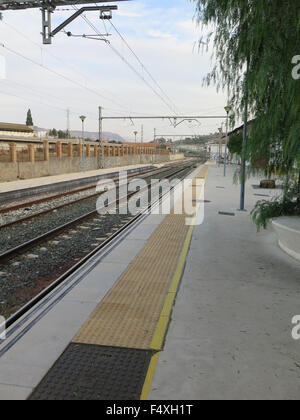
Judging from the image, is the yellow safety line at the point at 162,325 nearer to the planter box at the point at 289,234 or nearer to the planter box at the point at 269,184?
the planter box at the point at 289,234

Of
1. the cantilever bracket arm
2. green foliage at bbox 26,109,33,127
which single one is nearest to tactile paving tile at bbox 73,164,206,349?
the cantilever bracket arm

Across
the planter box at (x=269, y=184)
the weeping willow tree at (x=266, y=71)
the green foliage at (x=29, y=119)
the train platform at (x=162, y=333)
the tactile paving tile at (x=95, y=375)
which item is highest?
the green foliage at (x=29, y=119)

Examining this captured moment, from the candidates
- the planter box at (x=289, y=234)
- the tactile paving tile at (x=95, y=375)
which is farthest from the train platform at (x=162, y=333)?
the planter box at (x=289, y=234)

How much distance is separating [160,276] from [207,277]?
833mm

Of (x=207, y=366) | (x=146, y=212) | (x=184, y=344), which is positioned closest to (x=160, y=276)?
(x=184, y=344)

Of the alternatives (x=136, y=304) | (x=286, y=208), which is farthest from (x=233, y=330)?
(x=286, y=208)

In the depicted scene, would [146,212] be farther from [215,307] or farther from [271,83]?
[215,307]

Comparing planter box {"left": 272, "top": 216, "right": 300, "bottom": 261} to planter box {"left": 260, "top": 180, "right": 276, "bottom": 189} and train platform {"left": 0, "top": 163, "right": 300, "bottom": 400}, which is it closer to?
train platform {"left": 0, "top": 163, "right": 300, "bottom": 400}

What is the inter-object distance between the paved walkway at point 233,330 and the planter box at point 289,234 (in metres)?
0.20

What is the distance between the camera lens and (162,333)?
4.06 meters

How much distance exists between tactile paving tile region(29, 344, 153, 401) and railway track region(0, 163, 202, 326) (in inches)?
53.1

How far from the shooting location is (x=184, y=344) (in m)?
3.82

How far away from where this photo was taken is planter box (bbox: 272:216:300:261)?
6797mm

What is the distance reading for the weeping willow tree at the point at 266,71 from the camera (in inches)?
218
